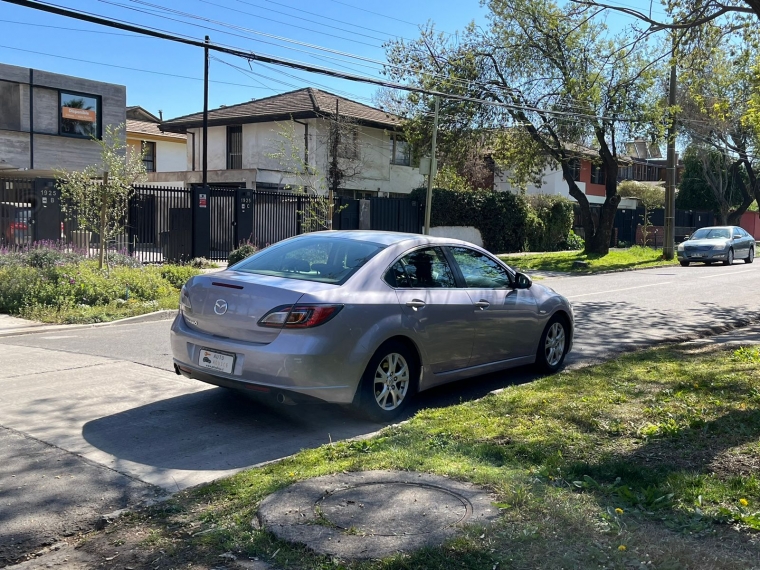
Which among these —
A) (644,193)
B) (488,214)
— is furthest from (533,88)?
(644,193)

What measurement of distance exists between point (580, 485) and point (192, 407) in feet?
11.5

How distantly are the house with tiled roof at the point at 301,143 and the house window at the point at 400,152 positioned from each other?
0.16ft

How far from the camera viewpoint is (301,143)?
32.5 meters

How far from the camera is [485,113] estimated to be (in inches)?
1109

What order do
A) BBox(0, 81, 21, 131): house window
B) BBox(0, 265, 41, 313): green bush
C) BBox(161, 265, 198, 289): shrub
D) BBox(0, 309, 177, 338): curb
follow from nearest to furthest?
BBox(0, 309, 177, 338): curb
BBox(0, 265, 41, 313): green bush
BBox(161, 265, 198, 289): shrub
BBox(0, 81, 21, 131): house window

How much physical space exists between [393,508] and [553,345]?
4.69 metres

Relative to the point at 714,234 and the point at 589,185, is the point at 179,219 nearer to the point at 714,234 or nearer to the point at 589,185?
the point at 714,234

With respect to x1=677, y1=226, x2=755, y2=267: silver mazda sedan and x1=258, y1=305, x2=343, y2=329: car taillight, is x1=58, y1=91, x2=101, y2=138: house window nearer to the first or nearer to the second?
x1=677, y1=226, x2=755, y2=267: silver mazda sedan

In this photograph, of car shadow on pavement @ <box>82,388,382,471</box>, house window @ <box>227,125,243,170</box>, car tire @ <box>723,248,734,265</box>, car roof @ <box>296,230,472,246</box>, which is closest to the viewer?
car shadow on pavement @ <box>82,388,382,471</box>

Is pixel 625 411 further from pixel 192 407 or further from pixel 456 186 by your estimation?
pixel 456 186

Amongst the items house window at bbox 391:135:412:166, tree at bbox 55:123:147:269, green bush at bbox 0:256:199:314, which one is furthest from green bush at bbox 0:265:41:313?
house window at bbox 391:135:412:166

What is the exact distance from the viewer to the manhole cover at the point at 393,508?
3760mm

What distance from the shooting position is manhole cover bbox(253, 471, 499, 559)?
359 cm

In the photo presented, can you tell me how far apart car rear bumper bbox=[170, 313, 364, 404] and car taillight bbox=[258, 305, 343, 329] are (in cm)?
9
